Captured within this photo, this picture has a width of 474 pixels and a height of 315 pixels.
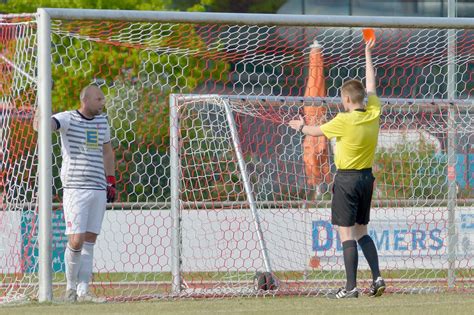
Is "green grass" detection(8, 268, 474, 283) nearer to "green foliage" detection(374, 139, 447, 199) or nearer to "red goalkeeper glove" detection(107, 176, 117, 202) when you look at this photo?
"green foliage" detection(374, 139, 447, 199)

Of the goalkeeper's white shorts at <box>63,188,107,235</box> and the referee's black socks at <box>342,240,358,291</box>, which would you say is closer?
the referee's black socks at <box>342,240,358,291</box>

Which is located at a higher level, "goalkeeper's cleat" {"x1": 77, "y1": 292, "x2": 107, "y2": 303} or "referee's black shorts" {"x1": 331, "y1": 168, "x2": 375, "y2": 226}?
"referee's black shorts" {"x1": 331, "y1": 168, "x2": 375, "y2": 226}

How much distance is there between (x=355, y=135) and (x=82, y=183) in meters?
2.17

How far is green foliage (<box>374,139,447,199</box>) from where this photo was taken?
42.4ft

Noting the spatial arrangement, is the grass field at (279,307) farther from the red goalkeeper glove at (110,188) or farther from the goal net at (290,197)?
the goal net at (290,197)

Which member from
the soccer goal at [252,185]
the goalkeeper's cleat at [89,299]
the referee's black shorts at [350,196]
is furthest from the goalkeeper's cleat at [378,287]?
the goalkeeper's cleat at [89,299]

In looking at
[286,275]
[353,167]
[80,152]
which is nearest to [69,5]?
[286,275]

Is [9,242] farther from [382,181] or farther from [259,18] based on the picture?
[382,181]

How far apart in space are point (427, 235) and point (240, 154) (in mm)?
2415

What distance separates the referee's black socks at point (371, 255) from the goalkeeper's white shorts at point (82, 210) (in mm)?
2078

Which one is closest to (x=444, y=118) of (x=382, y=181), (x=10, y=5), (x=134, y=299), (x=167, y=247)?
(x=382, y=181)

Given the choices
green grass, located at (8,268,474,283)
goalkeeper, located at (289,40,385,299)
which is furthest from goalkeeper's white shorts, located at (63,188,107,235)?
green grass, located at (8,268,474,283)

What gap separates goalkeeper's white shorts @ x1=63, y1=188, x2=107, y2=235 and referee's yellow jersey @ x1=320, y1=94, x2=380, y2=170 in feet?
6.22

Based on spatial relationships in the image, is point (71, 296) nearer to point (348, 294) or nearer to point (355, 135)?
point (348, 294)
